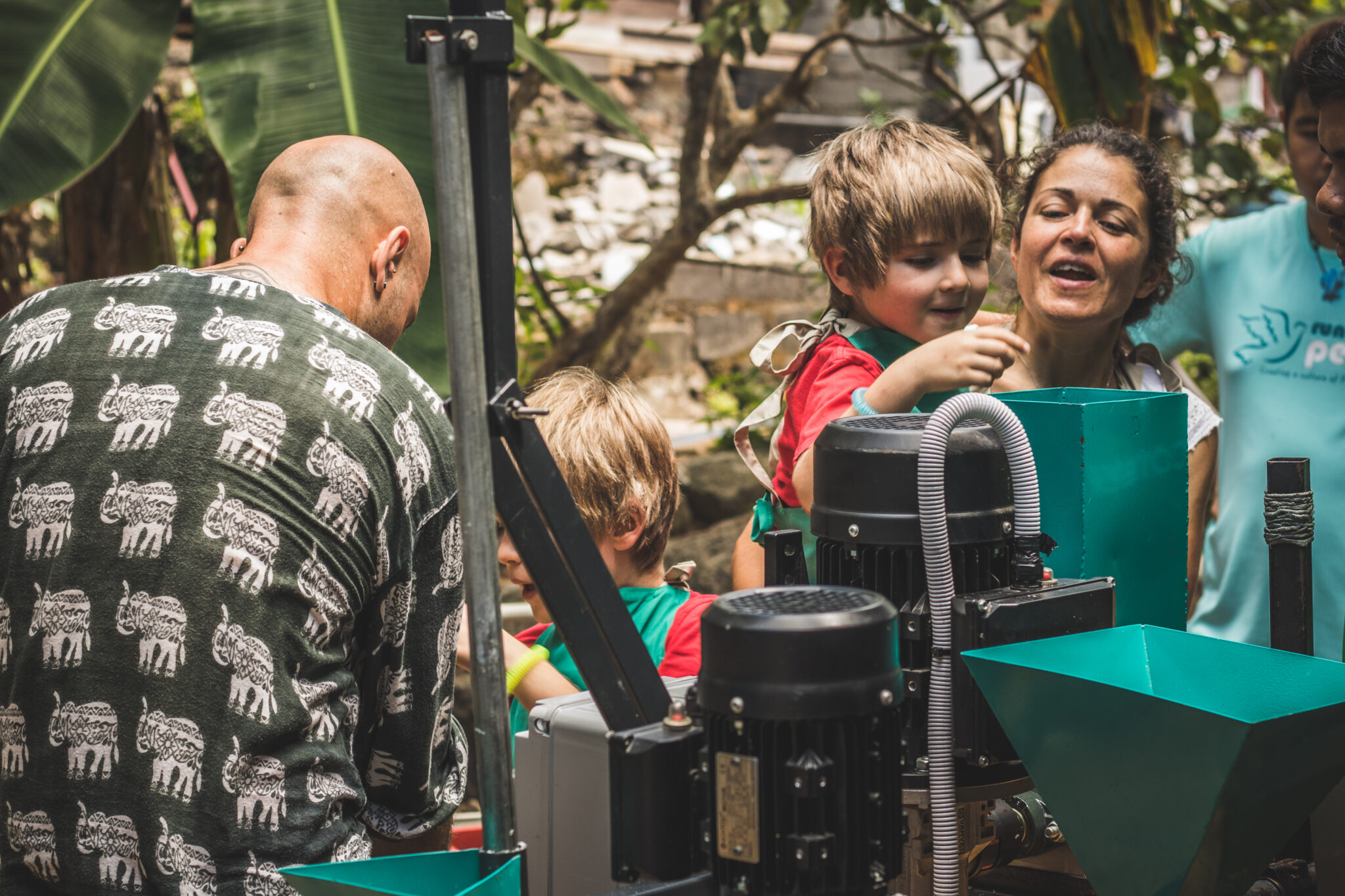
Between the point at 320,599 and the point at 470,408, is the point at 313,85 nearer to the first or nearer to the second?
the point at 320,599

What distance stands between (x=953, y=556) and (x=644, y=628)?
2.99ft

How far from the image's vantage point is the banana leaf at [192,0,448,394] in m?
2.71

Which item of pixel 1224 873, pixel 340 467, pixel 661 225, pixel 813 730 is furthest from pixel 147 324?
pixel 661 225

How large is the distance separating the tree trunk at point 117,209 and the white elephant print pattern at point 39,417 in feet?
8.92

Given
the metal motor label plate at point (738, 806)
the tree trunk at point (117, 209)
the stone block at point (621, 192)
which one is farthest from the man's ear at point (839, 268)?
the stone block at point (621, 192)

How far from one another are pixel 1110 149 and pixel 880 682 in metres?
1.51

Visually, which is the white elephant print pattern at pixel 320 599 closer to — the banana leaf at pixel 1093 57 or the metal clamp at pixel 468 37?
the metal clamp at pixel 468 37

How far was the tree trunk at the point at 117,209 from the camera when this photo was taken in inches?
160

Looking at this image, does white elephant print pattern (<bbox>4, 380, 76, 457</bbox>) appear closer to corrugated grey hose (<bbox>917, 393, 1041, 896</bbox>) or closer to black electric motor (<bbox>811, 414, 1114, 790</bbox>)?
black electric motor (<bbox>811, 414, 1114, 790</bbox>)

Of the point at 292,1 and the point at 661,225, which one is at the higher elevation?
the point at 661,225

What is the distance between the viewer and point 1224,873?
115 centimetres

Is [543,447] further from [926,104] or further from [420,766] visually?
[926,104]

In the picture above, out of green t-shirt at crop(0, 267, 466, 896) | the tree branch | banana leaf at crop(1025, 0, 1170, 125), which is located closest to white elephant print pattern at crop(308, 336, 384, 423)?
green t-shirt at crop(0, 267, 466, 896)

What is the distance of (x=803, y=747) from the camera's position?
1.02 meters
